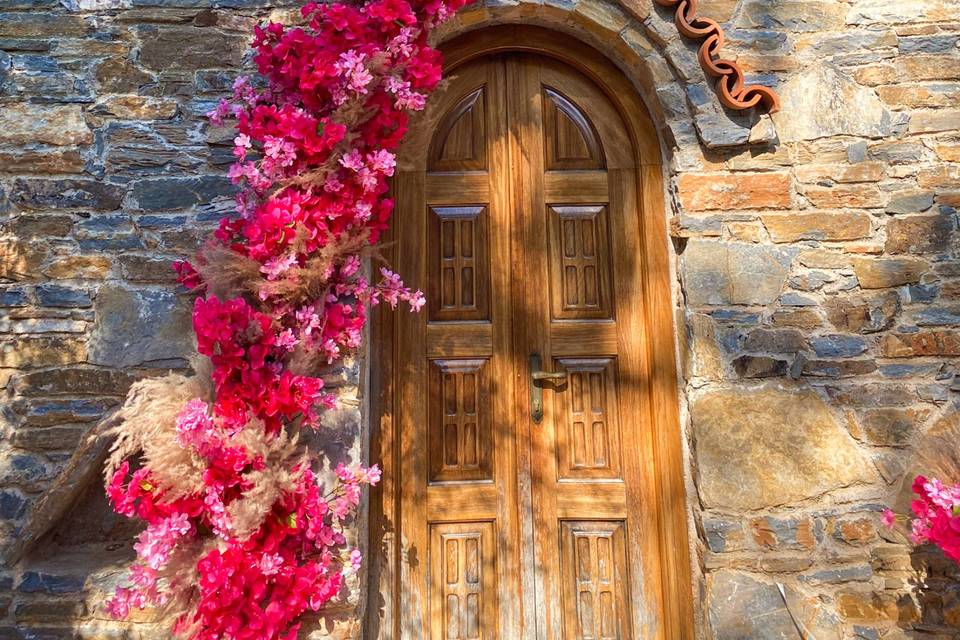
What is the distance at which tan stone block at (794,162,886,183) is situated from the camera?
7.05 ft

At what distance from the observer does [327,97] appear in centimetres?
200

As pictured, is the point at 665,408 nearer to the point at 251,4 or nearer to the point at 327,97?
the point at 327,97

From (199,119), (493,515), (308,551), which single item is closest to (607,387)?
(493,515)

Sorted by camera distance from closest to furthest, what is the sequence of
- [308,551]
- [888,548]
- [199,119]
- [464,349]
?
[308,551] < [888,548] < [199,119] < [464,349]

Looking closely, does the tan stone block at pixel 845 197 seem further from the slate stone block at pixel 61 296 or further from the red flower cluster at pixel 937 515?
the slate stone block at pixel 61 296

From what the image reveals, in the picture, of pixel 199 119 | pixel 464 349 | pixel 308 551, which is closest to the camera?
pixel 308 551

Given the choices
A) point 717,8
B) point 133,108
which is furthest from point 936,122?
point 133,108

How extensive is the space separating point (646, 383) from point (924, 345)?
0.98 m

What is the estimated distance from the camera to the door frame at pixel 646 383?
7.07 feet

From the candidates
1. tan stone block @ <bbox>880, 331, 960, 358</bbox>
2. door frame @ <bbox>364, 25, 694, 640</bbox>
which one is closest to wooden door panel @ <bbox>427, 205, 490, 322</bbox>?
door frame @ <bbox>364, 25, 694, 640</bbox>

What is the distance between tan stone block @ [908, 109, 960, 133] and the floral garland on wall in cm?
181

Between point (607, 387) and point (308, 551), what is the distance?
4.12 feet

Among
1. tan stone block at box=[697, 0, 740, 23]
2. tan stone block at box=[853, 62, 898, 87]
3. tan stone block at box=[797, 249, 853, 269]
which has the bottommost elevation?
tan stone block at box=[797, 249, 853, 269]

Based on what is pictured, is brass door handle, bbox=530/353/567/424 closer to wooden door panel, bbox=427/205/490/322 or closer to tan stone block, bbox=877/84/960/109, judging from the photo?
wooden door panel, bbox=427/205/490/322
